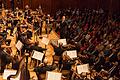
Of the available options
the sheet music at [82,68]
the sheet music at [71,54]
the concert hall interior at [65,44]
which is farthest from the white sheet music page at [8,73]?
the sheet music at [71,54]

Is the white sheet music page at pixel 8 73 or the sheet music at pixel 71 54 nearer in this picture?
the white sheet music page at pixel 8 73

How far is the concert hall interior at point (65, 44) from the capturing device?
38.3 feet

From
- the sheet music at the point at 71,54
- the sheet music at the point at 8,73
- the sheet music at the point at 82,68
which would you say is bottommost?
the sheet music at the point at 8,73

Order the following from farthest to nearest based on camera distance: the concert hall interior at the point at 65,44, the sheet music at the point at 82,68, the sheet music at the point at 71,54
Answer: the sheet music at the point at 71,54, the concert hall interior at the point at 65,44, the sheet music at the point at 82,68

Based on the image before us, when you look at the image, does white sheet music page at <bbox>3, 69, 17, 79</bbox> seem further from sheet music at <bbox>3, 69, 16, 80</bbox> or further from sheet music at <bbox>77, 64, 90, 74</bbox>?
sheet music at <bbox>77, 64, 90, 74</bbox>

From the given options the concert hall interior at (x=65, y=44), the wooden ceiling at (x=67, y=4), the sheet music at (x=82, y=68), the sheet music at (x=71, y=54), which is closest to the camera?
the sheet music at (x=82, y=68)

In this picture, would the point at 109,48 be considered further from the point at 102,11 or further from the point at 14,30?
the point at 102,11

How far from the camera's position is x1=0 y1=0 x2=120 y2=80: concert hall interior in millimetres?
11664

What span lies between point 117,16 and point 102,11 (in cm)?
155

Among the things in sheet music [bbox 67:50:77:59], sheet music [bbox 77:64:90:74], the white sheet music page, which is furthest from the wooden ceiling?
the white sheet music page

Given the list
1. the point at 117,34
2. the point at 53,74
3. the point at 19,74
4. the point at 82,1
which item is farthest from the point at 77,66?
the point at 82,1

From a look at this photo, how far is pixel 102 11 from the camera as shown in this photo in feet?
79.0

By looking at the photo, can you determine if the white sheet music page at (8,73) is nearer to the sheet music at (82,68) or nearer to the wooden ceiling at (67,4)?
the sheet music at (82,68)

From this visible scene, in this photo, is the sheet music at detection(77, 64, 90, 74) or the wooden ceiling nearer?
the sheet music at detection(77, 64, 90, 74)
